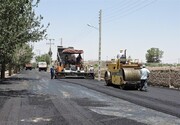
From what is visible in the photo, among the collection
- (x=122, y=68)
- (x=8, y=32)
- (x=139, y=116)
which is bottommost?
(x=139, y=116)

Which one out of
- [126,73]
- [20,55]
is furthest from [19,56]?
[126,73]

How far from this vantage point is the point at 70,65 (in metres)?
48.3

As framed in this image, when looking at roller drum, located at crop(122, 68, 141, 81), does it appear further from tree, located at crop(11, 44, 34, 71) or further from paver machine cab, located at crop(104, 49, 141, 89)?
tree, located at crop(11, 44, 34, 71)

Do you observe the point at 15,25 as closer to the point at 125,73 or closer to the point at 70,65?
the point at 125,73

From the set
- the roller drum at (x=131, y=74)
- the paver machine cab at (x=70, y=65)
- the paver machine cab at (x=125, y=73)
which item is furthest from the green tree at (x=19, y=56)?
the roller drum at (x=131, y=74)

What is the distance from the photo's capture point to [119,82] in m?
28.9

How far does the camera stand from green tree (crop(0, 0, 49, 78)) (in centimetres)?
2212

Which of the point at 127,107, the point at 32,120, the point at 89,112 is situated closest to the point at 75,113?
the point at 89,112

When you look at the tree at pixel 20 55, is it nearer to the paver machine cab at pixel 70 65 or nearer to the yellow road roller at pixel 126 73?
the paver machine cab at pixel 70 65

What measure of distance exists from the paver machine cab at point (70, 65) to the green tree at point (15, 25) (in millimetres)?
7718

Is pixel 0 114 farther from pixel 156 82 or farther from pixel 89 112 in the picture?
pixel 156 82

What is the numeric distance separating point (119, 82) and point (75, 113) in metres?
15.3

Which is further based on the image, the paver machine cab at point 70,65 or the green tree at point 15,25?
the paver machine cab at point 70,65

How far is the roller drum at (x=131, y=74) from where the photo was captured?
2784cm
